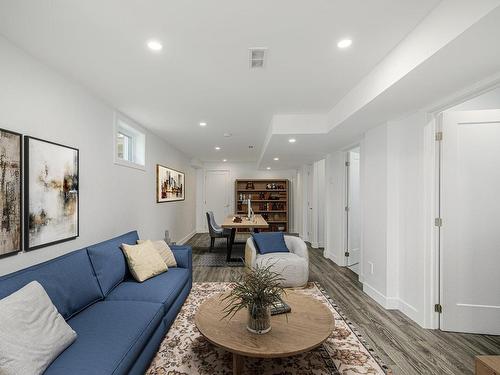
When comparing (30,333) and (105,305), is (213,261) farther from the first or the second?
(30,333)

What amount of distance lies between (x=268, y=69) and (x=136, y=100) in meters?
1.72

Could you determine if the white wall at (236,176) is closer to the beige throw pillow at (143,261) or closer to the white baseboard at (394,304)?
the white baseboard at (394,304)

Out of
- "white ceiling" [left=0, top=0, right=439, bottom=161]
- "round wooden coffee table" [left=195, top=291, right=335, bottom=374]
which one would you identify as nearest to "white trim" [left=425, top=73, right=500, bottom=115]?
"white ceiling" [left=0, top=0, right=439, bottom=161]

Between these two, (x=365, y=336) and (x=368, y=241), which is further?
(x=368, y=241)

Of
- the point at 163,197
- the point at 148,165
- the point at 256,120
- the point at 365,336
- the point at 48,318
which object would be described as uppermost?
the point at 256,120

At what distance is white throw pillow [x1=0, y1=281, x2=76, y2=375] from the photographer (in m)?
1.19

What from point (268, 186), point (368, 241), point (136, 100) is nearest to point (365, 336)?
point (368, 241)

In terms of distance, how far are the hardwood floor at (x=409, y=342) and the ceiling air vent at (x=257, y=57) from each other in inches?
106

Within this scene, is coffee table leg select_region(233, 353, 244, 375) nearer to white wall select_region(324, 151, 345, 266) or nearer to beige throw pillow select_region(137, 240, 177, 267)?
beige throw pillow select_region(137, 240, 177, 267)

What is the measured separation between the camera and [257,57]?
206 centimetres

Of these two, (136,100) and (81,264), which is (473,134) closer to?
(136,100)

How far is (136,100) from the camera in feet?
9.86

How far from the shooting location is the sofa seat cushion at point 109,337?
1.35 metres

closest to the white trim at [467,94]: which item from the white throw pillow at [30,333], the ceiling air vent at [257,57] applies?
the ceiling air vent at [257,57]
